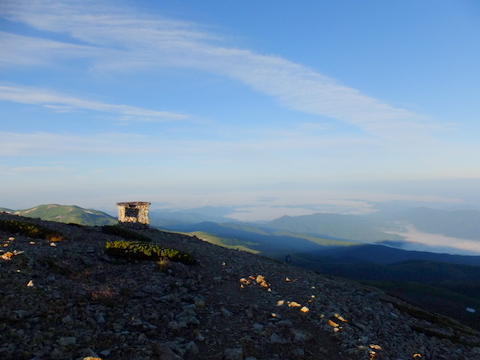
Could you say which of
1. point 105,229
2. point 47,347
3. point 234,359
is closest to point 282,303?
point 234,359

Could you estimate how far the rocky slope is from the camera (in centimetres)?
970

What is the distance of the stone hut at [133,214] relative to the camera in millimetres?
38219

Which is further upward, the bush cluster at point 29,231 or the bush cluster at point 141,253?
the bush cluster at point 29,231

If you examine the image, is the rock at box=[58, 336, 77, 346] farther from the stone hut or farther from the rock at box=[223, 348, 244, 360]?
the stone hut

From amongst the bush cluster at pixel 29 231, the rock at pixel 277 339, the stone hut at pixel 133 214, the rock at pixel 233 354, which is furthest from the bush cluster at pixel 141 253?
the stone hut at pixel 133 214

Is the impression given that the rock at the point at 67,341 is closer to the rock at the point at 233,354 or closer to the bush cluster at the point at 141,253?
the rock at the point at 233,354

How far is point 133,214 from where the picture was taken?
127ft

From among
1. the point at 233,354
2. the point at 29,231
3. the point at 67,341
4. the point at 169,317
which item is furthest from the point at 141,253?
the point at 233,354

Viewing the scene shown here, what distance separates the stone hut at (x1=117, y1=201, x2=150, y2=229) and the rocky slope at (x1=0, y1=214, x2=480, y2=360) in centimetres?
1795

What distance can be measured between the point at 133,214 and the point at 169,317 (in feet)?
93.1

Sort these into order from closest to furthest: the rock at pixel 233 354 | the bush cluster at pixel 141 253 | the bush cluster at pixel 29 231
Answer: the rock at pixel 233 354
the bush cluster at pixel 141 253
the bush cluster at pixel 29 231

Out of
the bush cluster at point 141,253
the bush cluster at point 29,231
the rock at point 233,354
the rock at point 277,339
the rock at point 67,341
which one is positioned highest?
the bush cluster at point 29,231

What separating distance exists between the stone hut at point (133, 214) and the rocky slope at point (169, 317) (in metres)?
17.9

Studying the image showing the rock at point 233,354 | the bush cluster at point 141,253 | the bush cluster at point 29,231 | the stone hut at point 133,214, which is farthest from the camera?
the stone hut at point 133,214
